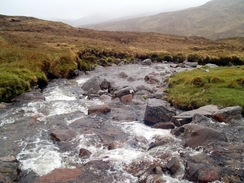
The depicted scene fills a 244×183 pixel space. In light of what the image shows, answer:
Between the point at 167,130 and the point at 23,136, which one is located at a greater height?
the point at 23,136

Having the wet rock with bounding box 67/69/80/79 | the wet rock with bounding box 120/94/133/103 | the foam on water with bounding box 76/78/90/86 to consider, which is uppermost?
the wet rock with bounding box 67/69/80/79

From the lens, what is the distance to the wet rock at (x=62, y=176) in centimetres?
798

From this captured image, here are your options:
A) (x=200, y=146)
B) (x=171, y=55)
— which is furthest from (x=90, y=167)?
(x=171, y=55)

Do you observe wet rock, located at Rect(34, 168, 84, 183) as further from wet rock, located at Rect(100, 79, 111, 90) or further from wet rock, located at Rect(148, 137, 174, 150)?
wet rock, located at Rect(100, 79, 111, 90)

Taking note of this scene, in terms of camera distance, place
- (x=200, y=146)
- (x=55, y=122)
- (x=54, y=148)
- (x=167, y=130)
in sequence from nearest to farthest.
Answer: (x=200, y=146), (x=54, y=148), (x=167, y=130), (x=55, y=122)

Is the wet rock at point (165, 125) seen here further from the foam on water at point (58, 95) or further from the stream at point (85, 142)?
the foam on water at point (58, 95)

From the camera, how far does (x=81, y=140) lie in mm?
11328

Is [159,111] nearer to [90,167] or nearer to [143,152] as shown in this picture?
[143,152]

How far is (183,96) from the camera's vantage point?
16.9 meters

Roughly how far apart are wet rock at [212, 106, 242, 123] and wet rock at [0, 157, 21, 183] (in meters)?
10.6

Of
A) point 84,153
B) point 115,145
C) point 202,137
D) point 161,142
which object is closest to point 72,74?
point 115,145

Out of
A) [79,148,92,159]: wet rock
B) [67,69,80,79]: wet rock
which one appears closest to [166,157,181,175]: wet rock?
[79,148,92,159]: wet rock

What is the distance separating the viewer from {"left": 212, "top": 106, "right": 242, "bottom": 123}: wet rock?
1242 cm

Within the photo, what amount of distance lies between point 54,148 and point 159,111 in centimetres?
668
